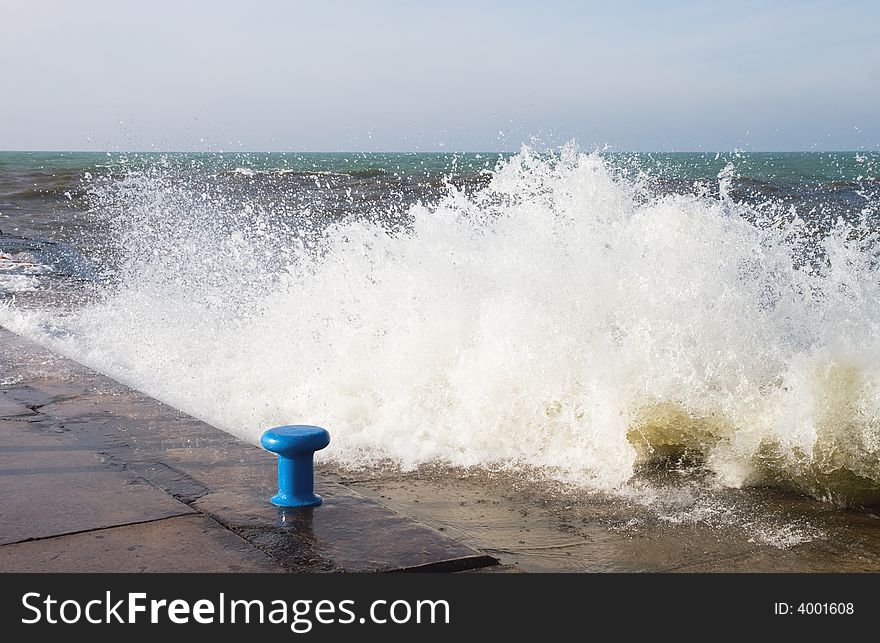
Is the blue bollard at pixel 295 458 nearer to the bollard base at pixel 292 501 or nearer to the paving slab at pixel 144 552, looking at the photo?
the bollard base at pixel 292 501

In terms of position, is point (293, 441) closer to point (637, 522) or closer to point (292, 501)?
point (292, 501)

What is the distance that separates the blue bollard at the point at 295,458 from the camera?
3168mm

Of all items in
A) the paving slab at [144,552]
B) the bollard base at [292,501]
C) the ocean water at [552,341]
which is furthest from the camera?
the ocean water at [552,341]

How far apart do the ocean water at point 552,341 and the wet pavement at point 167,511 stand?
1.16 metres

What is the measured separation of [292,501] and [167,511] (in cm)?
44

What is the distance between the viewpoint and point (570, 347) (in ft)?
18.5

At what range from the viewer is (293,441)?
10.4 ft

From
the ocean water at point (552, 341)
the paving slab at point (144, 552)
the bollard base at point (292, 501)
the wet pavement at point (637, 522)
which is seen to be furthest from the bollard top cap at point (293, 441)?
the ocean water at point (552, 341)

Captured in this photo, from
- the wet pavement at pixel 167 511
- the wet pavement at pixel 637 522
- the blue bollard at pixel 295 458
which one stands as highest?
the blue bollard at pixel 295 458

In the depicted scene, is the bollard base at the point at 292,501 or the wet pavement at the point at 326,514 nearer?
the wet pavement at the point at 326,514

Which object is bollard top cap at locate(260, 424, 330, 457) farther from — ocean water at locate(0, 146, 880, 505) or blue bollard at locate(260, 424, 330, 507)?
ocean water at locate(0, 146, 880, 505)

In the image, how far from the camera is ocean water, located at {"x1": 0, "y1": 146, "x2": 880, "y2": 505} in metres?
4.95
